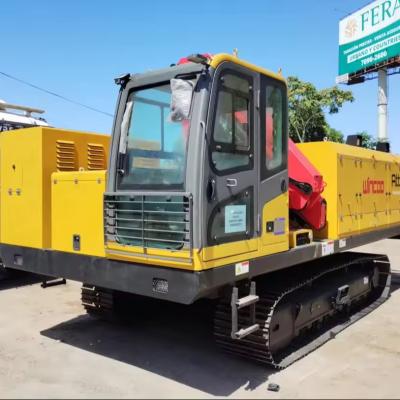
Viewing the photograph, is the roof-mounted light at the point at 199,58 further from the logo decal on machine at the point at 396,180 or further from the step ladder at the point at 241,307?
the logo decal on machine at the point at 396,180

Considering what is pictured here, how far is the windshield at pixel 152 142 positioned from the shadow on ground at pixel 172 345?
1.84 m

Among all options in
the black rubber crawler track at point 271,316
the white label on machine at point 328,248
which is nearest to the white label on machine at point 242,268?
the black rubber crawler track at point 271,316

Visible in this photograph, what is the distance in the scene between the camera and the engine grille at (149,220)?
12.0ft

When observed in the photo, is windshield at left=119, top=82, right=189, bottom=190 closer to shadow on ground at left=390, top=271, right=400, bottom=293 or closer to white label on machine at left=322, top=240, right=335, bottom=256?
white label on machine at left=322, top=240, right=335, bottom=256

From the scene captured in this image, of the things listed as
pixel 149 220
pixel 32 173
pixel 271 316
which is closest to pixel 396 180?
pixel 271 316

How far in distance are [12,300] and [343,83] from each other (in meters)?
37.6

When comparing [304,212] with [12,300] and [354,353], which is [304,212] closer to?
[354,353]

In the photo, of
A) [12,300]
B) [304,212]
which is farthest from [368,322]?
[12,300]

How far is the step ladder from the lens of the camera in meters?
3.98

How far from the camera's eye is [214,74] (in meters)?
3.77

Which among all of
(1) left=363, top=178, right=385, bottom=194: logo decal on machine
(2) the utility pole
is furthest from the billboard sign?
(1) left=363, top=178, right=385, bottom=194: logo decal on machine

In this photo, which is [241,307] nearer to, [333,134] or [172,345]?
[172,345]

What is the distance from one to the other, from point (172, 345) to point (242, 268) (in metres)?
1.78

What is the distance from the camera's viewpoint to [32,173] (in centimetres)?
462
